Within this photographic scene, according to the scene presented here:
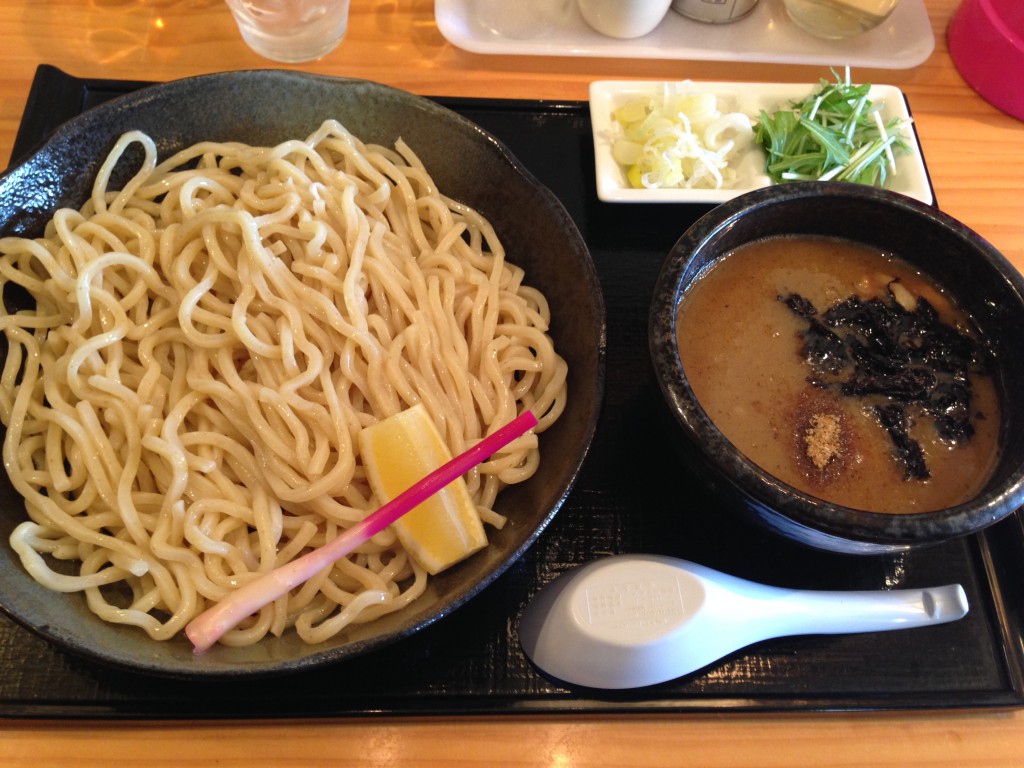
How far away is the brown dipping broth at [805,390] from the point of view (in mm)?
1267

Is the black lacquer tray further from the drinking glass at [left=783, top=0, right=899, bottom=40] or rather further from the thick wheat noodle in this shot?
the drinking glass at [left=783, top=0, right=899, bottom=40]

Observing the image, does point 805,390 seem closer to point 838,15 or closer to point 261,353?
point 261,353

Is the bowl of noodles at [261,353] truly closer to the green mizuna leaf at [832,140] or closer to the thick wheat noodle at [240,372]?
the thick wheat noodle at [240,372]

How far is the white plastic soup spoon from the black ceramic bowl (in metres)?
0.13

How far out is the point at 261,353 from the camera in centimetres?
143

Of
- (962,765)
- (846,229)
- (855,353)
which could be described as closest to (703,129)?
(846,229)

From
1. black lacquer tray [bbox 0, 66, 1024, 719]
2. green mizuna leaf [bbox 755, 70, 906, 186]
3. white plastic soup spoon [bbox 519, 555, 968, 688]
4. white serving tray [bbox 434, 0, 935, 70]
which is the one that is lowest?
black lacquer tray [bbox 0, 66, 1024, 719]

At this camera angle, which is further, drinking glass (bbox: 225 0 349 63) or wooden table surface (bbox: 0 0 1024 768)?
drinking glass (bbox: 225 0 349 63)

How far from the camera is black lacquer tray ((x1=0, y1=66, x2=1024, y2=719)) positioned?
1.29 metres

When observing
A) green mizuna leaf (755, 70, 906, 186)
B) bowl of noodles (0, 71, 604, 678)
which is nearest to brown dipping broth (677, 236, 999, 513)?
bowl of noodles (0, 71, 604, 678)

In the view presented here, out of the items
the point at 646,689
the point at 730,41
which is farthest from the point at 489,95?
the point at 646,689

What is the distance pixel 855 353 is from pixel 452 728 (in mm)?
1025

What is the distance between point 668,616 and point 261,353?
2.97 feet

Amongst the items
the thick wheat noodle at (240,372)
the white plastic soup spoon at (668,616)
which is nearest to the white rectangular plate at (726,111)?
the thick wheat noodle at (240,372)
